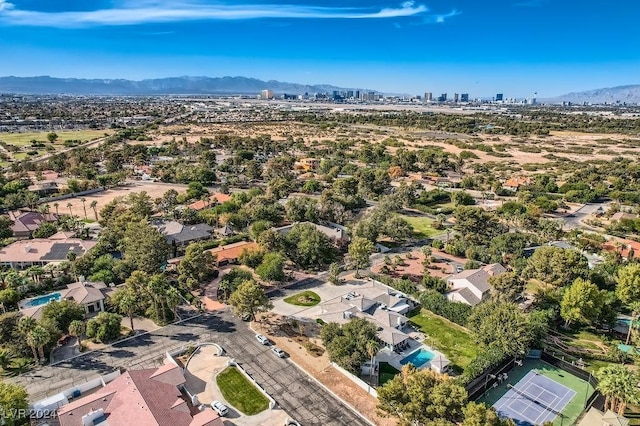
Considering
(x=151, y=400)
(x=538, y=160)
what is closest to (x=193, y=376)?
(x=151, y=400)

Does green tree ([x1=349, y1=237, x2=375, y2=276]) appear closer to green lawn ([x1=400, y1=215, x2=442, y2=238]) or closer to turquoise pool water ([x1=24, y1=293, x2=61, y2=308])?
green lawn ([x1=400, y1=215, x2=442, y2=238])

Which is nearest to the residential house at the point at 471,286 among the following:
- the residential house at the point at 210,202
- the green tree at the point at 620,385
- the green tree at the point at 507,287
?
the green tree at the point at 507,287

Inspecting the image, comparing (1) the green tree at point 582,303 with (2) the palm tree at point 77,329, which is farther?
(1) the green tree at point 582,303

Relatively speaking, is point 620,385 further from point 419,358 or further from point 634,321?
point 634,321

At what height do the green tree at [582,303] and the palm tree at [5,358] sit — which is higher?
the green tree at [582,303]

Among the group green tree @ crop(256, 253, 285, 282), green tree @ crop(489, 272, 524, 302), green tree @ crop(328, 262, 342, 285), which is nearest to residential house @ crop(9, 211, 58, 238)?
green tree @ crop(256, 253, 285, 282)

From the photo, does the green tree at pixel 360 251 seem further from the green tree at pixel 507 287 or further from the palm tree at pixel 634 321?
the palm tree at pixel 634 321
